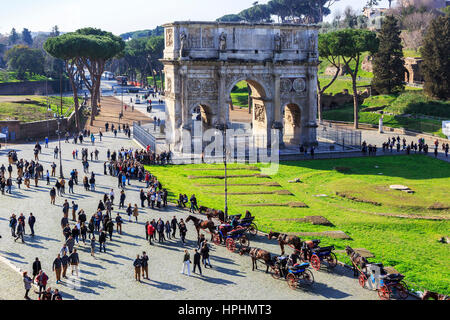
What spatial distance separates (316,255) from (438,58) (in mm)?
61015

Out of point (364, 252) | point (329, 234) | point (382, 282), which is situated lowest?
point (364, 252)

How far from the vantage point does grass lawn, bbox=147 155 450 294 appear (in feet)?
101

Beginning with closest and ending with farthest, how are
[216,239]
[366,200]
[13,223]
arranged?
[216,239] → [13,223] → [366,200]

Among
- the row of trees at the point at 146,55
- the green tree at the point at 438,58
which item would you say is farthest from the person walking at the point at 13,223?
the row of trees at the point at 146,55

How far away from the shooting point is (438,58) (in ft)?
262

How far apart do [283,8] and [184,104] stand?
11556cm

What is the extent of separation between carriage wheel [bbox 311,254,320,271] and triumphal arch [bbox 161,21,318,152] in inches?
1225

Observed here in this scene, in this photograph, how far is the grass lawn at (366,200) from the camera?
3072cm

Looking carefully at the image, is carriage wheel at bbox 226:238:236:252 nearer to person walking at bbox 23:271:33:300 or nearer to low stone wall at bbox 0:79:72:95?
person walking at bbox 23:271:33:300

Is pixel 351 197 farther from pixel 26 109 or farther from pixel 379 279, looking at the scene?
pixel 26 109

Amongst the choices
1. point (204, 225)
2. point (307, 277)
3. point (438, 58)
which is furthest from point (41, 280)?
point (438, 58)

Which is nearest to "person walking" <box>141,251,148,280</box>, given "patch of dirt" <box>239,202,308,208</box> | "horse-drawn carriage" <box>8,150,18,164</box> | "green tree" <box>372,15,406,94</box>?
"patch of dirt" <box>239,202,308,208</box>

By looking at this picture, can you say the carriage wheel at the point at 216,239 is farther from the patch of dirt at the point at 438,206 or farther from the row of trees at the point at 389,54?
the row of trees at the point at 389,54

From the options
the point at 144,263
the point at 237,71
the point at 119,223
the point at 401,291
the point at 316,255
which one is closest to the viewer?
the point at 401,291
